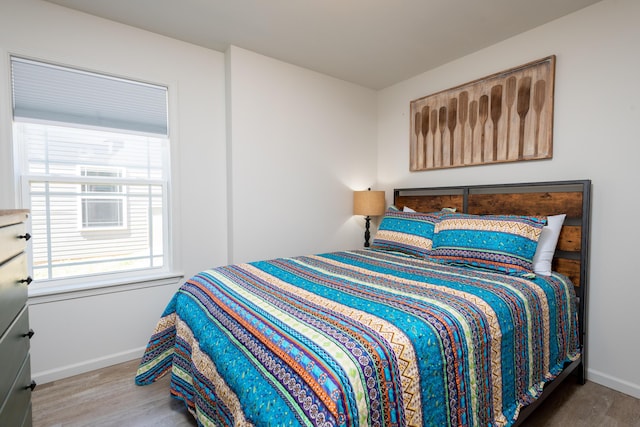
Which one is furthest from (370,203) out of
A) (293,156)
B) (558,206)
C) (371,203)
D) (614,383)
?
(614,383)

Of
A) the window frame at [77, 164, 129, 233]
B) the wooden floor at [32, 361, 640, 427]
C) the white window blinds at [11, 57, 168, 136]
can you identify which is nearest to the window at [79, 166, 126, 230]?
the window frame at [77, 164, 129, 233]

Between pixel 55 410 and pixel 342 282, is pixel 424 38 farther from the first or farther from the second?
pixel 55 410

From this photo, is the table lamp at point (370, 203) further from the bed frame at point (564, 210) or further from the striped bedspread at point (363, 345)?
the striped bedspread at point (363, 345)

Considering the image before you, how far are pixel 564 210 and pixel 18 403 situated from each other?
309 centimetres

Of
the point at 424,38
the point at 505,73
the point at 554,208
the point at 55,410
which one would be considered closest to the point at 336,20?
the point at 424,38

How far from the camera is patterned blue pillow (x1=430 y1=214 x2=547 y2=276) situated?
1.93 metres

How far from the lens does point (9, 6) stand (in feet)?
6.50

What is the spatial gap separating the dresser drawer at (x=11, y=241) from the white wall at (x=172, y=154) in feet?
3.60

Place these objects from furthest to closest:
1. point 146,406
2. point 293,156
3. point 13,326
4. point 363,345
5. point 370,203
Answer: point 370,203 < point 293,156 < point 146,406 < point 13,326 < point 363,345

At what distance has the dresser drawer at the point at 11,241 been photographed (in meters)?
1.02

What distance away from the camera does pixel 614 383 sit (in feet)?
6.69

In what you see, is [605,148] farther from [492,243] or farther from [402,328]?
[402,328]

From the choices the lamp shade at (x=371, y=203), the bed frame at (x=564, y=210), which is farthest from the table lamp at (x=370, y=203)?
the bed frame at (x=564, y=210)

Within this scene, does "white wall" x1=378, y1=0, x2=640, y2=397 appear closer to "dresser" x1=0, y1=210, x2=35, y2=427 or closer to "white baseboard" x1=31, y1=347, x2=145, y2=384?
"dresser" x1=0, y1=210, x2=35, y2=427
